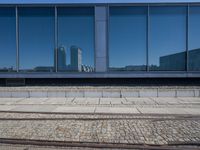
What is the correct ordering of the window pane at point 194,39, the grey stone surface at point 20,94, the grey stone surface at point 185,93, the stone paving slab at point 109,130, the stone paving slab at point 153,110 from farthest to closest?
the window pane at point 194,39
the grey stone surface at point 20,94
the grey stone surface at point 185,93
the stone paving slab at point 153,110
the stone paving slab at point 109,130

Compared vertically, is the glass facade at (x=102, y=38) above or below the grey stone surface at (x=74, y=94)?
above

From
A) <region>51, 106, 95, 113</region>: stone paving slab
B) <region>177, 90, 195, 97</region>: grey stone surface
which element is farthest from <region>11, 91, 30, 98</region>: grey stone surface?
<region>177, 90, 195, 97</region>: grey stone surface

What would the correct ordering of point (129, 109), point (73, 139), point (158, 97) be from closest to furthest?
point (73, 139) → point (129, 109) → point (158, 97)

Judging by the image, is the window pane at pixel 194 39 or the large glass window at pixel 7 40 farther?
the large glass window at pixel 7 40

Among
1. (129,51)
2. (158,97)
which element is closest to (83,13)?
(129,51)

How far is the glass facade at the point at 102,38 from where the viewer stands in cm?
1487

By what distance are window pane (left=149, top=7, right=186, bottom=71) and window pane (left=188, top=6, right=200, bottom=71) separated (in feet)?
1.31

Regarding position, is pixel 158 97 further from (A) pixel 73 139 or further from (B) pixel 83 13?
(A) pixel 73 139

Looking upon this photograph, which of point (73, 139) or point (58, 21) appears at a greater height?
point (58, 21)

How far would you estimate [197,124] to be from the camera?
24.9ft

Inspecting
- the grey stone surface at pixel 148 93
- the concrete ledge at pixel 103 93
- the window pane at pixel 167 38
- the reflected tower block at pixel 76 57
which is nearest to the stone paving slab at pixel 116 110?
the concrete ledge at pixel 103 93

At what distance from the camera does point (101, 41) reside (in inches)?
587

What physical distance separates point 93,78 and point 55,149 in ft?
31.5

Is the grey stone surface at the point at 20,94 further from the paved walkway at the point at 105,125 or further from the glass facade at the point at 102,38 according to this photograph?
the paved walkway at the point at 105,125
